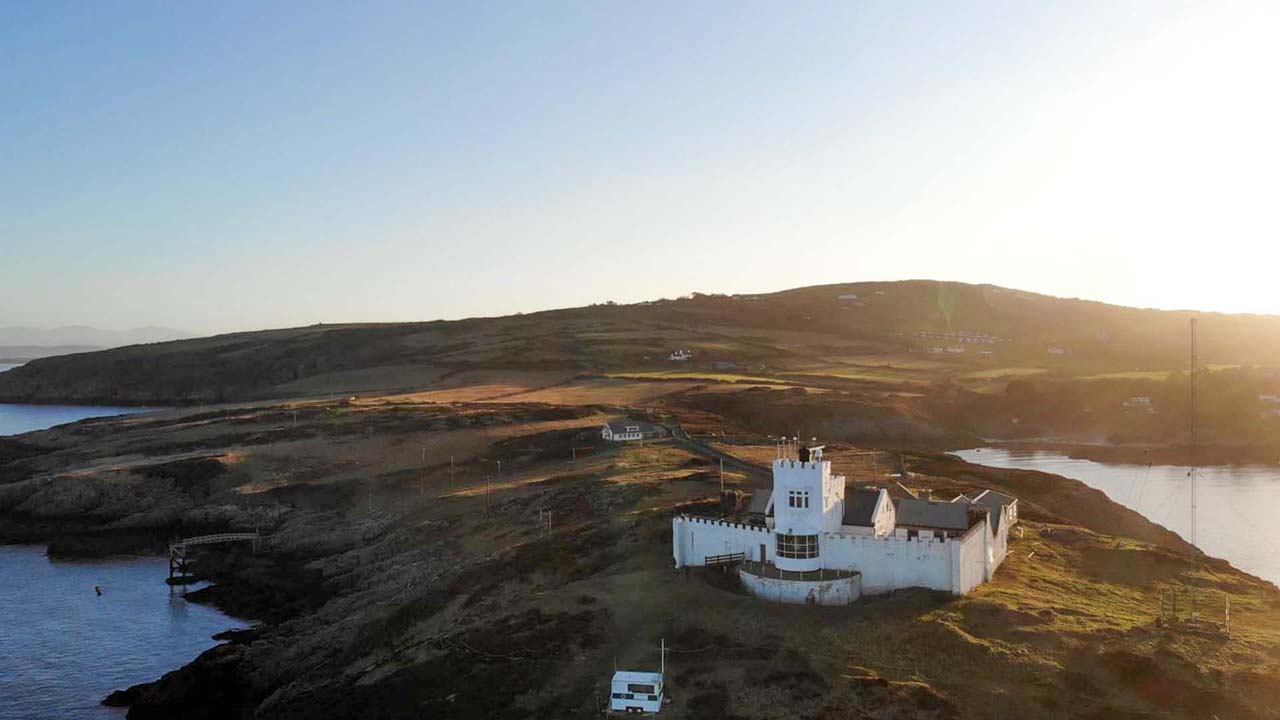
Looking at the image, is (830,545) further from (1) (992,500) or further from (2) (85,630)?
(2) (85,630)

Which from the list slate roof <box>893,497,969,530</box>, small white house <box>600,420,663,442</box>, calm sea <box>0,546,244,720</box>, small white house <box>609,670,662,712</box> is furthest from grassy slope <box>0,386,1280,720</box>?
small white house <box>600,420,663,442</box>

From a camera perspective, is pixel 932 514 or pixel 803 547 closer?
pixel 803 547

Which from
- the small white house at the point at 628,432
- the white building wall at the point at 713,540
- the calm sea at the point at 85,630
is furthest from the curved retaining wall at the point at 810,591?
the small white house at the point at 628,432

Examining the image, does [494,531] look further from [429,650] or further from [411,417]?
[411,417]

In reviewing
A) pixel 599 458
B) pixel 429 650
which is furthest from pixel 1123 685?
pixel 599 458

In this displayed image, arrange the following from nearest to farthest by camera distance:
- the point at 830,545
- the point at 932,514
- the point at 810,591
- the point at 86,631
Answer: the point at 810,591
the point at 830,545
the point at 932,514
the point at 86,631

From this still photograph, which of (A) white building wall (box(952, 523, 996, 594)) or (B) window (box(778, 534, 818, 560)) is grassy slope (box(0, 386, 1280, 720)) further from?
(B) window (box(778, 534, 818, 560))

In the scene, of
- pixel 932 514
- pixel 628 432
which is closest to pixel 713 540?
pixel 932 514
